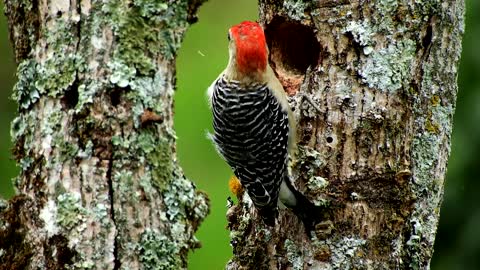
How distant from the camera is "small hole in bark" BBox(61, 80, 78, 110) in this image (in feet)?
11.6

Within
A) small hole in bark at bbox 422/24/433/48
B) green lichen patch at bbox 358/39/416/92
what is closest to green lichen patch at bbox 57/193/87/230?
green lichen patch at bbox 358/39/416/92

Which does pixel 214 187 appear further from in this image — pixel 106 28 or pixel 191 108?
pixel 106 28

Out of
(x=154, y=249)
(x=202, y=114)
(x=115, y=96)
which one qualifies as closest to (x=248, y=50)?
(x=115, y=96)

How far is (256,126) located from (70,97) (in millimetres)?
1576

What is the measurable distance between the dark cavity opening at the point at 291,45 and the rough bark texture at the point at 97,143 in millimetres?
1308

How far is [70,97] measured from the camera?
3557 mm

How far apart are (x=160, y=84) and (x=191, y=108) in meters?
4.35

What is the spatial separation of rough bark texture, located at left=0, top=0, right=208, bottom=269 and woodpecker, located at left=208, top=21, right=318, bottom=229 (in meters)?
1.05

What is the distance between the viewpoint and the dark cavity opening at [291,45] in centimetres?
480

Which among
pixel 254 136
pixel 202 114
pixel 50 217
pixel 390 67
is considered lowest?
pixel 50 217

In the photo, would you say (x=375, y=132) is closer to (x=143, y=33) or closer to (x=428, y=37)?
(x=428, y=37)

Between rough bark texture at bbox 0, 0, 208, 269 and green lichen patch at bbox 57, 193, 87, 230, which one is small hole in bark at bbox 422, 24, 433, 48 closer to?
rough bark texture at bbox 0, 0, 208, 269

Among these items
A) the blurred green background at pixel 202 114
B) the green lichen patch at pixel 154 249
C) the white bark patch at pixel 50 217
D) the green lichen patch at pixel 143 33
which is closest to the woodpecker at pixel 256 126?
the green lichen patch at pixel 143 33

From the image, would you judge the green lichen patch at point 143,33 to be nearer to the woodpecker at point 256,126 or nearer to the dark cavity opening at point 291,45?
the woodpecker at point 256,126
